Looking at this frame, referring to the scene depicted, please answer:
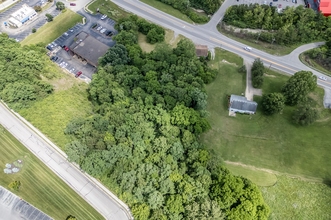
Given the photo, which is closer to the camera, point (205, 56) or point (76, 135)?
point (76, 135)

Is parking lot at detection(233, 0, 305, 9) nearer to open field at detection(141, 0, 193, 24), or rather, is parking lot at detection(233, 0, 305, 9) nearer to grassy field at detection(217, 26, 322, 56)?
grassy field at detection(217, 26, 322, 56)

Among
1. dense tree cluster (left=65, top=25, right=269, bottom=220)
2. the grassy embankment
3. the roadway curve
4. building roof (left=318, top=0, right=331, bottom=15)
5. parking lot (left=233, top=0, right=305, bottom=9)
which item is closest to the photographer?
dense tree cluster (left=65, top=25, right=269, bottom=220)

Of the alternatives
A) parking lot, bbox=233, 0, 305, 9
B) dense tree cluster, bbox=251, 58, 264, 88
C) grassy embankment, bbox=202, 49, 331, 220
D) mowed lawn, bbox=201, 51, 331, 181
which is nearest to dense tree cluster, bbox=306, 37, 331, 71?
mowed lawn, bbox=201, 51, 331, 181

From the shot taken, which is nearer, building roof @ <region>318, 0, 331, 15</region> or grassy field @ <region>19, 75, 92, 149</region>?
grassy field @ <region>19, 75, 92, 149</region>

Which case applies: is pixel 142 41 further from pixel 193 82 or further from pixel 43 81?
pixel 43 81

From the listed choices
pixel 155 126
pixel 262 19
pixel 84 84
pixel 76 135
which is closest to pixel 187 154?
pixel 155 126

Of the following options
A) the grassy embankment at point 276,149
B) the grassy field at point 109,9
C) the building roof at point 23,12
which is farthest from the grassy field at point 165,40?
the building roof at point 23,12

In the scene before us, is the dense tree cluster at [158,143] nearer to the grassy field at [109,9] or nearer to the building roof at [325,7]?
the grassy field at [109,9]
